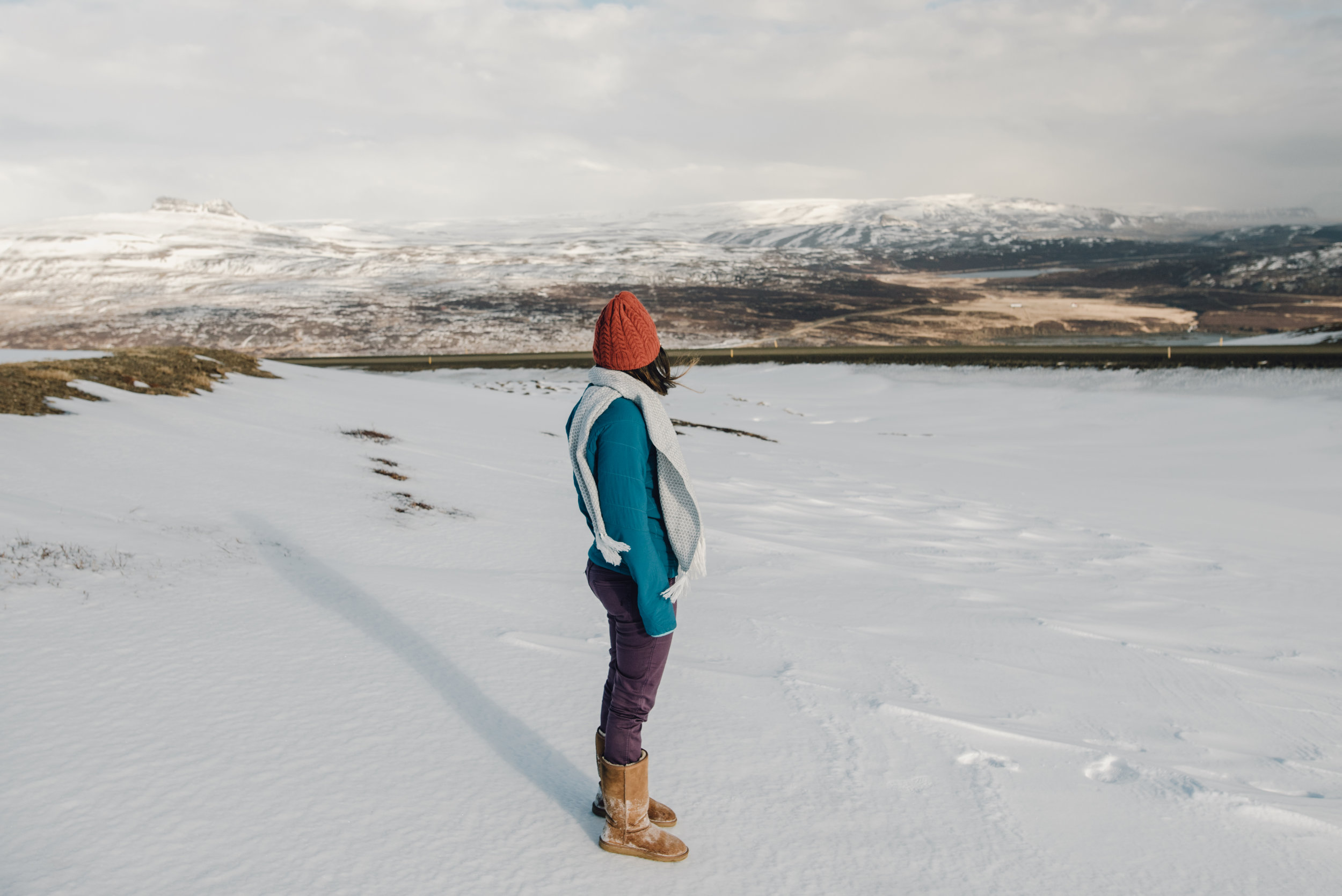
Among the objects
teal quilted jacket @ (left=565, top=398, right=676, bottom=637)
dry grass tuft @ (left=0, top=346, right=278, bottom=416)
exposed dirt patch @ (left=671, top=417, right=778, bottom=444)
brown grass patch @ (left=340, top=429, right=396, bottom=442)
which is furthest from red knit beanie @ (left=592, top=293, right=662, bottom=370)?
exposed dirt patch @ (left=671, top=417, right=778, bottom=444)

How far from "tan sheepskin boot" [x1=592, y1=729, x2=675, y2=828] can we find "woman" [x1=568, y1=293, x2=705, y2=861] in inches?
0.5

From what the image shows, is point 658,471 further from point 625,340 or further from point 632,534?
point 625,340

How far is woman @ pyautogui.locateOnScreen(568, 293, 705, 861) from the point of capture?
7.63 feet

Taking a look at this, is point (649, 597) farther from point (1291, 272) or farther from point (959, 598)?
point (1291, 272)

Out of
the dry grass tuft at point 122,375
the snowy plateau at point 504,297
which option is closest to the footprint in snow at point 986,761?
the dry grass tuft at point 122,375

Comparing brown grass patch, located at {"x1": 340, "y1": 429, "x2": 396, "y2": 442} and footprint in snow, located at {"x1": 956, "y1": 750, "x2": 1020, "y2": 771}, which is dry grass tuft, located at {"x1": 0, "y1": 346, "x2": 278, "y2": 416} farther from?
footprint in snow, located at {"x1": 956, "y1": 750, "x2": 1020, "y2": 771}

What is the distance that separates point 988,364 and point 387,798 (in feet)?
99.4

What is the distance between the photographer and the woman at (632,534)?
2324 millimetres

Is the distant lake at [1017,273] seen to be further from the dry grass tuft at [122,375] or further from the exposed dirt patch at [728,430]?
the dry grass tuft at [122,375]

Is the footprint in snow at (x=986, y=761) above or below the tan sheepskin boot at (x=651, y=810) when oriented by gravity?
below

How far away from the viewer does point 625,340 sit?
2.43m

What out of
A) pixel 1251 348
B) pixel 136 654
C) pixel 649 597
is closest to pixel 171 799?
pixel 136 654

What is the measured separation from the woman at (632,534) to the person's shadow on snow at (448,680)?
1.06 ft

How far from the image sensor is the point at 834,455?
14.7 meters
